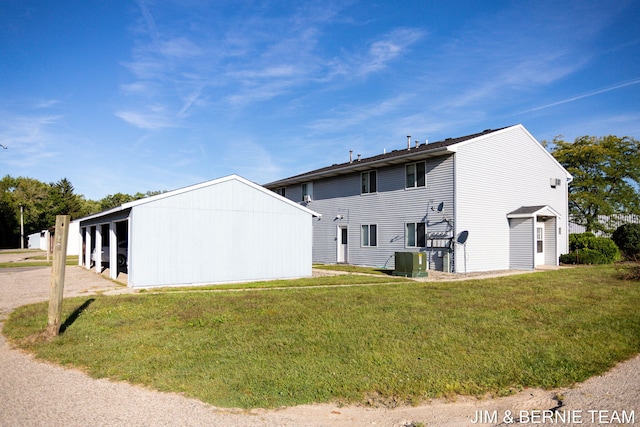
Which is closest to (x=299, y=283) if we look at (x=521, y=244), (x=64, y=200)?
(x=521, y=244)

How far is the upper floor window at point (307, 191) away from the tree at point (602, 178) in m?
19.5

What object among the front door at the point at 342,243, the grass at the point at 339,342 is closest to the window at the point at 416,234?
the front door at the point at 342,243

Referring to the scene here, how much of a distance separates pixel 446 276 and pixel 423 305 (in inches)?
303

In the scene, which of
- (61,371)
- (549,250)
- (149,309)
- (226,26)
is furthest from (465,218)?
(61,371)

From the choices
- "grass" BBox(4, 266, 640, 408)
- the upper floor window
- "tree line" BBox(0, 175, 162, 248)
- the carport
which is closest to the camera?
"grass" BBox(4, 266, 640, 408)

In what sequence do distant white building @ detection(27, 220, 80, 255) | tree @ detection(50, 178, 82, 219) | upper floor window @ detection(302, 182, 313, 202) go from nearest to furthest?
1. upper floor window @ detection(302, 182, 313, 202)
2. distant white building @ detection(27, 220, 80, 255)
3. tree @ detection(50, 178, 82, 219)

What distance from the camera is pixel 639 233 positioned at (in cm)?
2448

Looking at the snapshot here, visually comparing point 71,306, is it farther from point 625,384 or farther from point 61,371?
point 625,384

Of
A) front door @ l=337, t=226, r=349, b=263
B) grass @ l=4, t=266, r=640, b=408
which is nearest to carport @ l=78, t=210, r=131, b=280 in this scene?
grass @ l=4, t=266, r=640, b=408

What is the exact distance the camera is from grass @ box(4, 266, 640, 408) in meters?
4.95

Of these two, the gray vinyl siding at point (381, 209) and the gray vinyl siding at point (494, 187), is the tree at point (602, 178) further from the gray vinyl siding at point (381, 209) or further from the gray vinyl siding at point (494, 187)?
the gray vinyl siding at point (381, 209)

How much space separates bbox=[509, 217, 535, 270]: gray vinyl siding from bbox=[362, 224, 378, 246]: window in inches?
250

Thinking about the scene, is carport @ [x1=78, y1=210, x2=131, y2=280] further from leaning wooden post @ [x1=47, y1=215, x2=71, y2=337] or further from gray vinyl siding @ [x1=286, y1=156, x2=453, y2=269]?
gray vinyl siding @ [x1=286, y1=156, x2=453, y2=269]

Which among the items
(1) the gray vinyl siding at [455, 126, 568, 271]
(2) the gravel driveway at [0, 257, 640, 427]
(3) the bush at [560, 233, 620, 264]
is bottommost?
(2) the gravel driveway at [0, 257, 640, 427]
